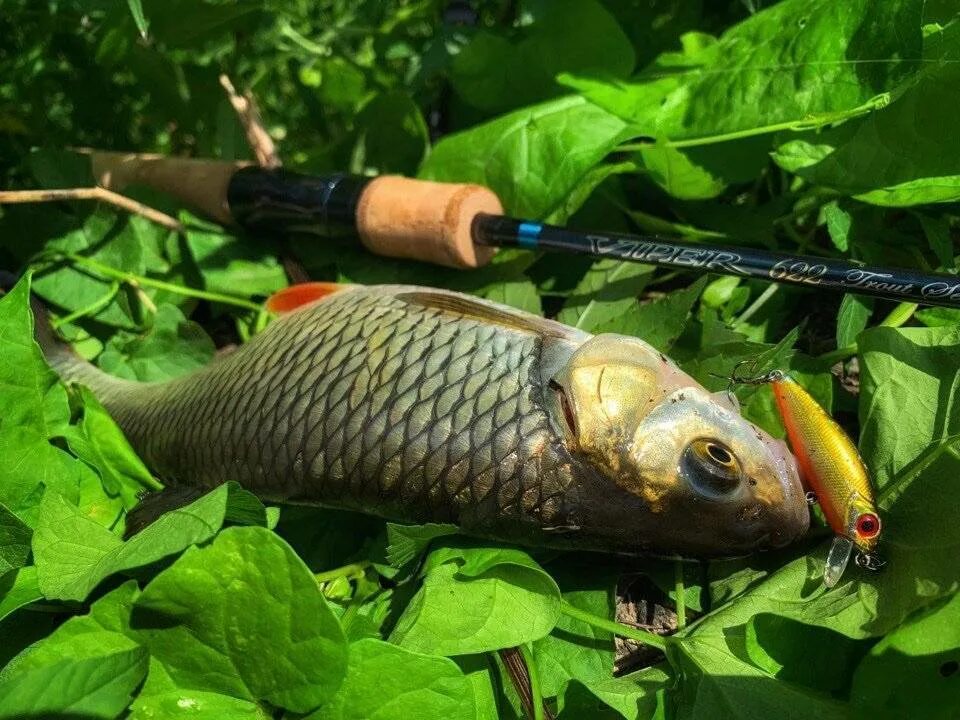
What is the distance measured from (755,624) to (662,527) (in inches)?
10.1

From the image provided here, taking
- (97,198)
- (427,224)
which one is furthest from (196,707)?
(97,198)

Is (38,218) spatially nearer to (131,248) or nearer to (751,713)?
(131,248)

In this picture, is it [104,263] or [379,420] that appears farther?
[104,263]

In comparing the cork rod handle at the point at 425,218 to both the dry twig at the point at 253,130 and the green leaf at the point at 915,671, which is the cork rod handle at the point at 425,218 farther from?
the green leaf at the point at 915,671

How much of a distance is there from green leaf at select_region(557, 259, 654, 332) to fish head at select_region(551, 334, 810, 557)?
17.1 inches

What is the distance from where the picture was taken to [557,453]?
1.53 meters

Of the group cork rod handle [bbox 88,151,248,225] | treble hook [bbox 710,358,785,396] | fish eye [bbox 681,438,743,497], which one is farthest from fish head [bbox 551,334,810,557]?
cork rod handle [bbox 88,151,248,225]

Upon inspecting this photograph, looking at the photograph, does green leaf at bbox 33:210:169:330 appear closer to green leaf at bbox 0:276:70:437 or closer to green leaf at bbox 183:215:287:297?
green leaf at bbox 183:215:287:297

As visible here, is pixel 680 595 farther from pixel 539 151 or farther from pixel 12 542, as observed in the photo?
pixel 12 542

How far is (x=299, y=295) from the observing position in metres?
2.19

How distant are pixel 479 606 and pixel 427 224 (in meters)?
0.98

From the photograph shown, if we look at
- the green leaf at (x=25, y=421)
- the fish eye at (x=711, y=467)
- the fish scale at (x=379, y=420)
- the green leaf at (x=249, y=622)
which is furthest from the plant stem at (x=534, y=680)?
the green leaf at (x=25, y=421)

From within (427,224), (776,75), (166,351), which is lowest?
(166,351)

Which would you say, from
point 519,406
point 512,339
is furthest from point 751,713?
point 512,339
